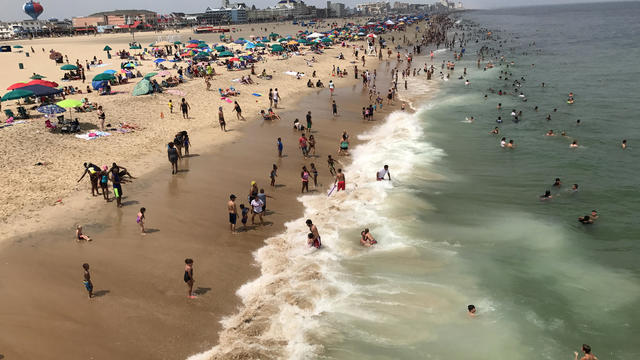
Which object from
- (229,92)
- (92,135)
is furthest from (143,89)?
(92,135)

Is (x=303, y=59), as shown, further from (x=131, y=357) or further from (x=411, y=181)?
(x=131, y=357)

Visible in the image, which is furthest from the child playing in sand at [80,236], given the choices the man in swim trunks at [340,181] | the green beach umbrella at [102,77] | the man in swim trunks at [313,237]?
the green beach umbrella at [102,77]

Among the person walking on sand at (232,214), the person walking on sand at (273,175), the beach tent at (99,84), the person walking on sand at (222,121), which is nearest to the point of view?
the person walking on sand at (232,214)

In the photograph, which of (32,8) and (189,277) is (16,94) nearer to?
(189,277)

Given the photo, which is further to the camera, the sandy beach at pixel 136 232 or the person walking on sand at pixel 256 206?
the person walking on sand at pixel 256 206

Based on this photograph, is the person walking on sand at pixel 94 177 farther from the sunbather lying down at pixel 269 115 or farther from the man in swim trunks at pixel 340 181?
the sunbather lying down at pixel 269 115

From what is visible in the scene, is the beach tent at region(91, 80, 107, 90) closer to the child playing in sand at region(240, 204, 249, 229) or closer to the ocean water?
the ocean water
